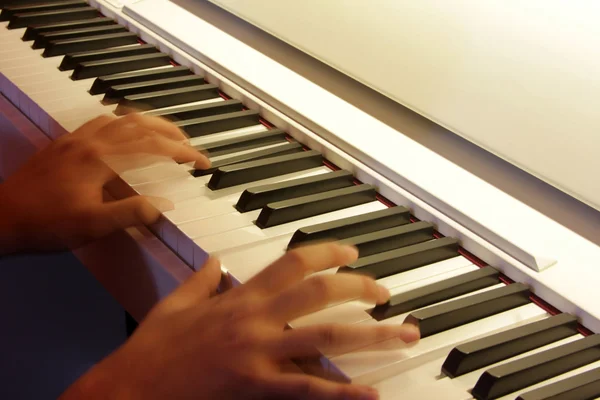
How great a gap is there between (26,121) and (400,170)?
0.67 m

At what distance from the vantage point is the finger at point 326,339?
80 centimetres

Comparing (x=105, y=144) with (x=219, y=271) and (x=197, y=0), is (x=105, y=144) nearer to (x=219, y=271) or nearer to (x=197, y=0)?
(x=219, y=271)

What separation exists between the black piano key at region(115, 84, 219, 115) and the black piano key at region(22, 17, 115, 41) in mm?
408

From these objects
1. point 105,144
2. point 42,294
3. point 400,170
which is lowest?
point 42,294

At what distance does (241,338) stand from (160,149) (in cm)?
44

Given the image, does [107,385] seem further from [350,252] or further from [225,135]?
[225,135]

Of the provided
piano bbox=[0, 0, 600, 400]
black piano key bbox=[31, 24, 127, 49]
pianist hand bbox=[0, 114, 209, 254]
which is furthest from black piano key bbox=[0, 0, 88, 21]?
pianist hand bbox=[0, 114, 209, 254]

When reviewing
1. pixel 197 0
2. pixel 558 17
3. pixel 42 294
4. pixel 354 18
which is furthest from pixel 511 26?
pixel 42 294

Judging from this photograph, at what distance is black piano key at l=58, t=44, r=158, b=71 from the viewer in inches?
60.1

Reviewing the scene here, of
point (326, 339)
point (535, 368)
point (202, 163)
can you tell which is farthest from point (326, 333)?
point (202, 163)

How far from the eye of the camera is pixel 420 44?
4.03ft

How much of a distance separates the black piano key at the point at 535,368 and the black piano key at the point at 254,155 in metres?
0.52

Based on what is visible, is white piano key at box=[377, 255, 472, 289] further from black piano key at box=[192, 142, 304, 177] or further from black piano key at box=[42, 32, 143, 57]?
black piano key at box=[42, 32, 143, 57]

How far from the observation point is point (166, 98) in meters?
1.39
